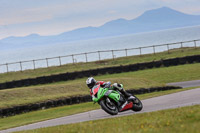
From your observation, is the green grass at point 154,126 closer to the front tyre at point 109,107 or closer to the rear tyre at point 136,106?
the front tyre at point 109,107

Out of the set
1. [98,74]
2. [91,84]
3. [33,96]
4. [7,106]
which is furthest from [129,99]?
[98,74]

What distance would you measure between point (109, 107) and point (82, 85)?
16.1 m

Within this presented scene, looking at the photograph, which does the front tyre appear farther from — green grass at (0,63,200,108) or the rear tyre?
green grass at (0,63,200,108)

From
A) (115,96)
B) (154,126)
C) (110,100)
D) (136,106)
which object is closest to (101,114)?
(136,106)

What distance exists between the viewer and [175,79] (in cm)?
3309

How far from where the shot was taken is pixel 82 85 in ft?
97.9

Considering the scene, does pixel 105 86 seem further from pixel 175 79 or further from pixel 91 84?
pixel 175 79

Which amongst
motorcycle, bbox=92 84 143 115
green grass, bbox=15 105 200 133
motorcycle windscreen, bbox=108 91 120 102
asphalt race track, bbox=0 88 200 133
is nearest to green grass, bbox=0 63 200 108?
asphalt race track, bbox=0 88 200 133

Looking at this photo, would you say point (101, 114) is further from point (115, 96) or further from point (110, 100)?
point (115, 96)

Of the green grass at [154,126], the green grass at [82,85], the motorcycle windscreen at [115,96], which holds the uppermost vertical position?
the motorcycle windscreen at [115,96]

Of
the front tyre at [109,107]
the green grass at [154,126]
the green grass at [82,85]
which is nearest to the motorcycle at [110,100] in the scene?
the front tyre at [109,107]

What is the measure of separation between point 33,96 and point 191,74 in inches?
570

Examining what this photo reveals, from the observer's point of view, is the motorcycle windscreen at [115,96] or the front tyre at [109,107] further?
the motorcycle windscreen at [115,96]

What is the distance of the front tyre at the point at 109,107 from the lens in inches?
536
